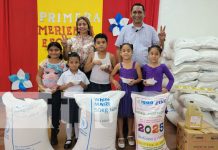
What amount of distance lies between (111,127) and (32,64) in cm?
199

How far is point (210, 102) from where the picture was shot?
2.53 meters

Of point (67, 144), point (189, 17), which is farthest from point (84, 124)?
point (189, 17)

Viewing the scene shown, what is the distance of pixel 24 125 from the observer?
6.46 ft

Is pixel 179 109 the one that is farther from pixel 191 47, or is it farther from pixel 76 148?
Result: pixel 76 148

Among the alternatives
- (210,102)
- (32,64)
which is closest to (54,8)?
(32,64)

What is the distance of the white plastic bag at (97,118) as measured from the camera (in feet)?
6.73

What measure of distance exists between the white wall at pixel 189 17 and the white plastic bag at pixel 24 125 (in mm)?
2272

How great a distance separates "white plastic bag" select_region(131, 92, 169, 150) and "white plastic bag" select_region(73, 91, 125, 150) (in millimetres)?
210

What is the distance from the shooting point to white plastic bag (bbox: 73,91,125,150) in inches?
80.8

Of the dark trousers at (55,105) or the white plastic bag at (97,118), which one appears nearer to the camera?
the white plastic bag at (97,118)

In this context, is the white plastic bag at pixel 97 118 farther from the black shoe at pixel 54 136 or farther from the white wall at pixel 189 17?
the white wall at pixel 189 17

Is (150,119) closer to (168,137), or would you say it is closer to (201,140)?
(201,140)

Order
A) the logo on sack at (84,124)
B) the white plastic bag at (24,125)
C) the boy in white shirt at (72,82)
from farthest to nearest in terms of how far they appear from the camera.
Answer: the boy in white shirt at (72,82) → the logo on sack at (84,124) → the white plastic bag at (24,125)

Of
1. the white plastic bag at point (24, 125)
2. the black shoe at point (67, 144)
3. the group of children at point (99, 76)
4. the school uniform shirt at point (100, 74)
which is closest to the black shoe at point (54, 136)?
the group of children at point (99, 76)
